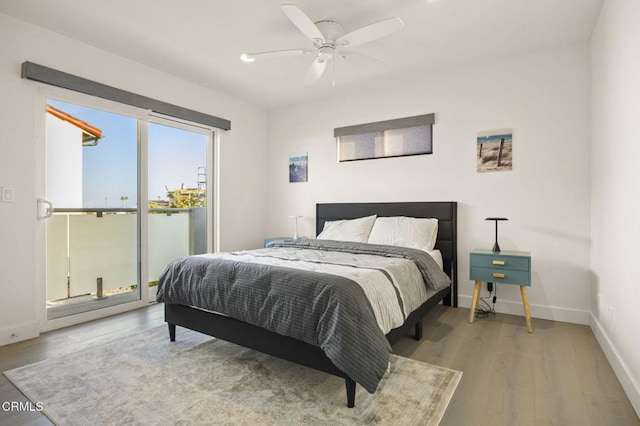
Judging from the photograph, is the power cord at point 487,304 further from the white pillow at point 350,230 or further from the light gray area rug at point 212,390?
the light gray area rug at point 212,390

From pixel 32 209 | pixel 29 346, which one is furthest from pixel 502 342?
pixel 32 209

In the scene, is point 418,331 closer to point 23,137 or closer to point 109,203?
point 109,203

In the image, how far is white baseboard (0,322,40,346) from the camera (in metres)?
2.63

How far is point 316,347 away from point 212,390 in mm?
680

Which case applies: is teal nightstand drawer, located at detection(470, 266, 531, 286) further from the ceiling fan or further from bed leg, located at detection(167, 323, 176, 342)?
bed leg, located at detection(167, 323, 176, 342)

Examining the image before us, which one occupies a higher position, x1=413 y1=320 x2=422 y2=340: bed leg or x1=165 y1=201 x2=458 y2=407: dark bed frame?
x1=165 y1=201 x2=458 y2=407: dark bed frame

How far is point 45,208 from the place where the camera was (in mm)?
2951

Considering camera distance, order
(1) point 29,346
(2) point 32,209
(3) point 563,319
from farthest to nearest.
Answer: (3) point 563,319
(2) point 32,209
(1) point 29,346

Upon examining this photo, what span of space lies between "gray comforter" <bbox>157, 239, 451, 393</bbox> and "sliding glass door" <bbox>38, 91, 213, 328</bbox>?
4.19 ft

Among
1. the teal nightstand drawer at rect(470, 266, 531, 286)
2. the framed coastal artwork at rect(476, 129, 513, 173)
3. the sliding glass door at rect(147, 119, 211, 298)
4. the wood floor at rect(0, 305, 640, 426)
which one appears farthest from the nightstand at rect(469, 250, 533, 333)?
the sliding glass door at rect(147, 119, 211, 298)

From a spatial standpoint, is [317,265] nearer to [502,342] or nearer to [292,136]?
[502,342]

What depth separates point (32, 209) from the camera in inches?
112

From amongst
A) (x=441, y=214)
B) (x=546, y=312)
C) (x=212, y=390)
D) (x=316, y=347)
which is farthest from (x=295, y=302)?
(x=546, y=312)

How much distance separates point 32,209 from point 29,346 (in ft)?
3.66
